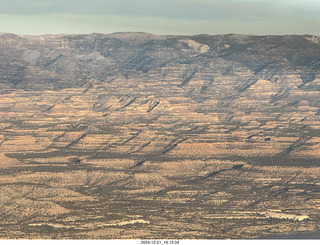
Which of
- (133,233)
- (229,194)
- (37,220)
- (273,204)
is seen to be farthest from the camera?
(229,194)

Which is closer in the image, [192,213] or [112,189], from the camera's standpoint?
[192,213]

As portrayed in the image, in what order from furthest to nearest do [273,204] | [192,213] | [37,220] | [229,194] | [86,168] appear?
[86,168] → [229,194] → [273,204] → [192,213] → [37,220]

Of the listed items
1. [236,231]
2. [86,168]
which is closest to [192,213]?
[236,231]

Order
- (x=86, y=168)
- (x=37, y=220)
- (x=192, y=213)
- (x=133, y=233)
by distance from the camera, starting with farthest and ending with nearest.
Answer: (x=86, y=168), (x=192, y=213), (x=37, y=220), (x=133, y=233)

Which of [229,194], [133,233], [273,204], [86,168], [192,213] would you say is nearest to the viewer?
[133,233]

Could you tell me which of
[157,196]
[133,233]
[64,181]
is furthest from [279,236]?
[64,181]

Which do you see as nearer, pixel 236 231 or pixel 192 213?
pixel 236 231

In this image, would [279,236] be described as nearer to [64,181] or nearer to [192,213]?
[192,213]

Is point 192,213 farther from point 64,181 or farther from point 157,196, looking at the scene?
point 64,181
